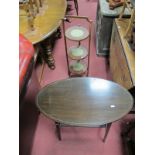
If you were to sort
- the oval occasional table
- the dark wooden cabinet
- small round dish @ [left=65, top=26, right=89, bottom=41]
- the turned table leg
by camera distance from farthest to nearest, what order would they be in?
1. the turned table leg
2. small round dish @ [left=65, top=26, right=89, bottom=41]
3. the dark wooden cabinet
4. the oval occasional table

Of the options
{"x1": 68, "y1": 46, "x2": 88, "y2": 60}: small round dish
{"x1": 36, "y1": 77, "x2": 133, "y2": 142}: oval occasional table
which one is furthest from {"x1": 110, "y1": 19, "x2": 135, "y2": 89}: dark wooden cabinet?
{"x1": 68, "y1": 46, "x2": 88, "y2": 60}: small round dish

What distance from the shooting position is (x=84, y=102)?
59.8 inches

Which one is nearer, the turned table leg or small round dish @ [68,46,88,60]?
small round dish @ [68,46,88,60]

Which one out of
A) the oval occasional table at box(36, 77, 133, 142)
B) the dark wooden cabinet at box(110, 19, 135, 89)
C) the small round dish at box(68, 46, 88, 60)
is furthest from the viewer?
the small round dish at box(68, 46, 88, 60)

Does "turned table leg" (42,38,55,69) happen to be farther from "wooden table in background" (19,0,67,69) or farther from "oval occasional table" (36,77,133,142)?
"oval occasional table" (36,77,133,142)

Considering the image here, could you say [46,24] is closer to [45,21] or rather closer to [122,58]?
[45,21]

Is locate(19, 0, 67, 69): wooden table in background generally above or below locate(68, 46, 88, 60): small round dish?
above

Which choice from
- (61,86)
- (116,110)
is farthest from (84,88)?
(116,110)

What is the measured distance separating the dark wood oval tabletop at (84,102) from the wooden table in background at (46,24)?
63 cm

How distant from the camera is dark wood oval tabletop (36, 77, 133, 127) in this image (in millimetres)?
1423

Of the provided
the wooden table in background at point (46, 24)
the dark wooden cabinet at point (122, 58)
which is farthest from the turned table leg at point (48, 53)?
the dark wooden cabinet at point (122, 58)

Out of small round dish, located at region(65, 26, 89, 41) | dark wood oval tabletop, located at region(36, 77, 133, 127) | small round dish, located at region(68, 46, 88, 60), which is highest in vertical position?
small round dish, located at region(65, 26, 89, 41)
